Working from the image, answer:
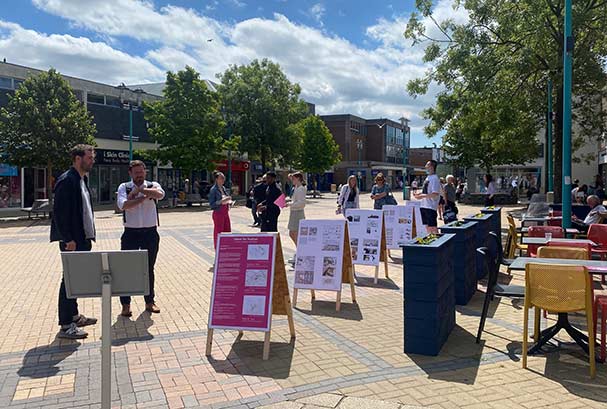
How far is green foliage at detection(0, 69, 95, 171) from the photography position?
21.6 m

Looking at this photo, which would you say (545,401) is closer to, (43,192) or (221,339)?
(221,339)

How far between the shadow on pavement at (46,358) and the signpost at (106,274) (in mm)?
1557

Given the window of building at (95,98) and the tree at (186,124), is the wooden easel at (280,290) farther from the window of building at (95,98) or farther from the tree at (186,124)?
the window of building at (95,98)

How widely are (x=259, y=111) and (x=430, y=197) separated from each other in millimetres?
31097

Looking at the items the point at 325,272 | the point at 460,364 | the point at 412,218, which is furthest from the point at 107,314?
the point at 412,218

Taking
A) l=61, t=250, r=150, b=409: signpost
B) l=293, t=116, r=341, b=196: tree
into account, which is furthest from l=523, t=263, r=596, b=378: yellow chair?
l=293, t=116, r=341, b=196: tree

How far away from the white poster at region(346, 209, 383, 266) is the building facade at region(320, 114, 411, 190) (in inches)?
2381

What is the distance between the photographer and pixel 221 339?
5.42 meters

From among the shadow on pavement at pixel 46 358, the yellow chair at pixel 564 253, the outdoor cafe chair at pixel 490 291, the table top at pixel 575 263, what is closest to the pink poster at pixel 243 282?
the shadow on pavement at pixel 46 358

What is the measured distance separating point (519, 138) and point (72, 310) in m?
24.6

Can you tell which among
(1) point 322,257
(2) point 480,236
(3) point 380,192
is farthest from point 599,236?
(1) point 322,257

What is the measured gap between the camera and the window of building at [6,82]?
90.0 feet

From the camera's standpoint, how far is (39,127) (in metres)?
21.5

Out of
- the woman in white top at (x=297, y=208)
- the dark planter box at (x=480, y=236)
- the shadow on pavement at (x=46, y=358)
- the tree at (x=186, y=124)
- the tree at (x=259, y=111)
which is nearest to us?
the shadow on pavement at (x=46, y=358)
